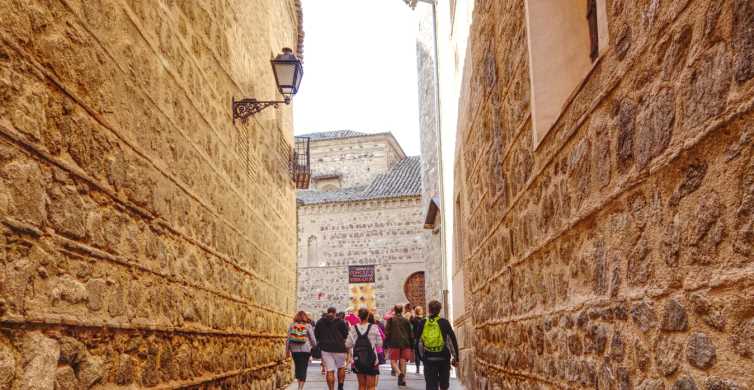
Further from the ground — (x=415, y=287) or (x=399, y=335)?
(x=415, y=287)

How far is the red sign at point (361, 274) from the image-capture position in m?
28.8

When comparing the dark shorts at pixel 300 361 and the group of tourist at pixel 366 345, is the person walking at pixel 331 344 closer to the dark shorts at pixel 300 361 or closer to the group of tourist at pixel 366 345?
the group of tourist at pixel 366 345

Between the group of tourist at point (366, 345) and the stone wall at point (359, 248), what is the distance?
17.7 meters

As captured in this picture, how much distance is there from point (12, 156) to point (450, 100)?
364 inches

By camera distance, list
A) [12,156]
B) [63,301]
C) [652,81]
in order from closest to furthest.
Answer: [652,81] < [12,156] < [63,301]

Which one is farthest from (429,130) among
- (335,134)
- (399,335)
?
(335,134)

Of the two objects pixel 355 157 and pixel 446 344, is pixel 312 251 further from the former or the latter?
pixel 446 344

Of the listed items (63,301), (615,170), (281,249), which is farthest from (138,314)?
(281,249)

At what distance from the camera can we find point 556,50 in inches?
153

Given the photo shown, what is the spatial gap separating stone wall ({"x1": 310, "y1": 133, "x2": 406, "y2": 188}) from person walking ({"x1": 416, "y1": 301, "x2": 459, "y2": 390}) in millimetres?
28281

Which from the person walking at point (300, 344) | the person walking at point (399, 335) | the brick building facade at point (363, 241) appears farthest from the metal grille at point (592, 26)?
the brick building facade at point (363, 241)

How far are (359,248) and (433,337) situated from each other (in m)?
22.8

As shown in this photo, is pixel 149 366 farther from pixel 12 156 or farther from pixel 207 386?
pixel 12 156

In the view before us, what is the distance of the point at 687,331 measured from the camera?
6.69 feet
